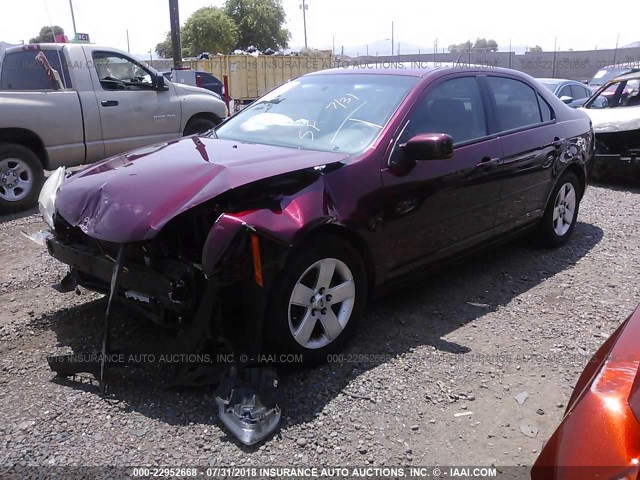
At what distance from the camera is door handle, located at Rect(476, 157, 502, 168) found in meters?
4.36

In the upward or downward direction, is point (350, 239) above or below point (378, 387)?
above

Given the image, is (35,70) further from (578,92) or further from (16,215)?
(578,92)

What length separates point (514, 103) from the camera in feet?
16.3

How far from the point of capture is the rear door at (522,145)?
15.4ft

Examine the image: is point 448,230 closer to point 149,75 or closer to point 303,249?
point 303,249

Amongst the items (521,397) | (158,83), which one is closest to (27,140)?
(158,83)

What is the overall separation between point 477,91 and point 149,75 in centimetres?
544

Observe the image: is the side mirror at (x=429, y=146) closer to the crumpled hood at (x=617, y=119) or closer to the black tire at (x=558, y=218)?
the black tire at (x=558, y=218)

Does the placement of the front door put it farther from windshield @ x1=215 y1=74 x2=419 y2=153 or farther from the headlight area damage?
the headlight area damage

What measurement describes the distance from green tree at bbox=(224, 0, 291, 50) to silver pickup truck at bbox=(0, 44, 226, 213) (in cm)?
4565

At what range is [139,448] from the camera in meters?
2.71

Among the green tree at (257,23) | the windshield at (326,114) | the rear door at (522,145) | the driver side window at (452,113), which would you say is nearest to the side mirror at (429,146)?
the driver side window at (452,113)

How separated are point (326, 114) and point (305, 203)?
115cm

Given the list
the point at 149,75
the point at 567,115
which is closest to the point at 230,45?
the point at 149,75
